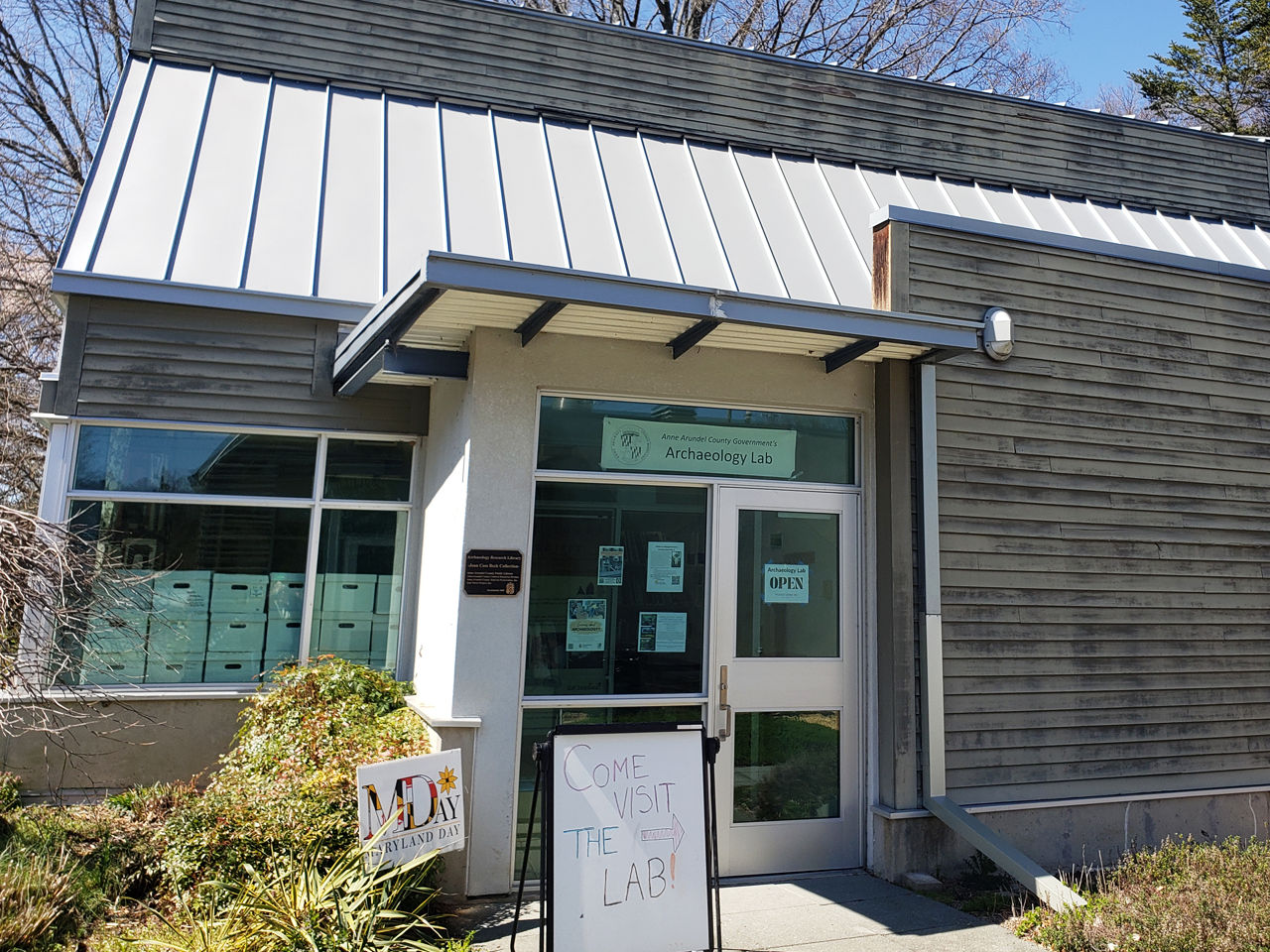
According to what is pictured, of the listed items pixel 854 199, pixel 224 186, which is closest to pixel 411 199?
pixel 224 186

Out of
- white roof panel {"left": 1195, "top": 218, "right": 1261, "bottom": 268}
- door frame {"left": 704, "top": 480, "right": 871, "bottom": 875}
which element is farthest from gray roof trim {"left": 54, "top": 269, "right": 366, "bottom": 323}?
white roof panel {"left": 1195, "top": 218, "right": 1261, "bottom": 268}

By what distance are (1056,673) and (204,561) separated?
660 centimetres

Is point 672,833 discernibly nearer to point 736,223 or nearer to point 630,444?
point 630,444

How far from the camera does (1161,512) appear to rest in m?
7.48

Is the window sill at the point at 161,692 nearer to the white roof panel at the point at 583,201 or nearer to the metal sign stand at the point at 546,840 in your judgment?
the metal sign stand at the point at 546,840

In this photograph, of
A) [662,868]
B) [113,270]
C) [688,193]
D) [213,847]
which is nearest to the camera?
[662,868]

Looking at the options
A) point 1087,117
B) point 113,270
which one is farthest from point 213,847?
point 1087,117

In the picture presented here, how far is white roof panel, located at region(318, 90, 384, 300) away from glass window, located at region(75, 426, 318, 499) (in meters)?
1.36

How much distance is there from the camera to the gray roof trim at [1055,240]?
702cm

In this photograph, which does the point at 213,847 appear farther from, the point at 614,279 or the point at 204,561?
the point at 614,279

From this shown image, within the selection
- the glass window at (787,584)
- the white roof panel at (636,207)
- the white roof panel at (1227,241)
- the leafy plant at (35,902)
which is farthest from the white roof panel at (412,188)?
the white roof panel at (1227,241)

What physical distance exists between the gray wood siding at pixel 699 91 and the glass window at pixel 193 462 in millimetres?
4070

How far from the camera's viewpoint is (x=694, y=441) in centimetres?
668

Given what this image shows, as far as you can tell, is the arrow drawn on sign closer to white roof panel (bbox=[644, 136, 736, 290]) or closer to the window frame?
the window frame
